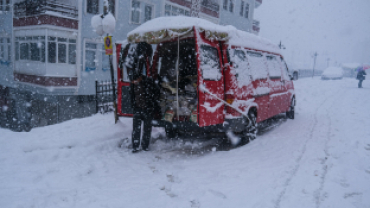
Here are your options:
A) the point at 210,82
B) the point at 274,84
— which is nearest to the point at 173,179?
the point at 210,82

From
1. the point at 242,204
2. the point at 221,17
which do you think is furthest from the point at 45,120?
the point at 221,17

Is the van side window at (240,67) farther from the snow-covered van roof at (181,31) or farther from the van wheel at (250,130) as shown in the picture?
the van wheel at (250,130)

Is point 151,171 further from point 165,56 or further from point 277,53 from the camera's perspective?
point 277,53

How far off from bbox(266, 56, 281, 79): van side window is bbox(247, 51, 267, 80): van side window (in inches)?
15.8

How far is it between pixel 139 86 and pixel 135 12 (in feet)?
48.5

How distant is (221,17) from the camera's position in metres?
27.3

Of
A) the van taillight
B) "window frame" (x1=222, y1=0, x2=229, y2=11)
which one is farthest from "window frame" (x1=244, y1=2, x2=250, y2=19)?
the van taillight

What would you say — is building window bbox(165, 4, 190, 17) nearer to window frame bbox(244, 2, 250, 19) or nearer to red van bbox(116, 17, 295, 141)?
window frame bbox(244, 2, 250, 19)

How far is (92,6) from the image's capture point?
1642cm

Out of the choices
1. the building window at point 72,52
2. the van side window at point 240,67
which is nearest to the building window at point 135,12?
the building window at point 72,52

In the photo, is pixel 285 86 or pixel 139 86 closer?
pixel 139 86

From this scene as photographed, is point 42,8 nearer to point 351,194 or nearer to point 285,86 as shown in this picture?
point 285,86

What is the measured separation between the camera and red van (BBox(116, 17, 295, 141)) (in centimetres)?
525

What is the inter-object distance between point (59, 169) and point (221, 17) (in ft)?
83.8
